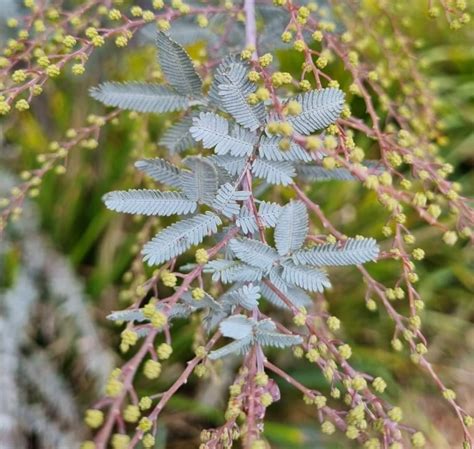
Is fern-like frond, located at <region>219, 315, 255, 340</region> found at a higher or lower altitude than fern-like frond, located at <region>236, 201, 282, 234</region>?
lower

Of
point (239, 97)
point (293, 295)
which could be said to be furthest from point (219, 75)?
point (293, 295)

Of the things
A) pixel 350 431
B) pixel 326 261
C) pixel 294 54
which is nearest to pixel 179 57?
pixel 326 261

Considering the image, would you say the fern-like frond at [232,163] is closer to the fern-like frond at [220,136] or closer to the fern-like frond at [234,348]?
the fern-like frond at [220,136]

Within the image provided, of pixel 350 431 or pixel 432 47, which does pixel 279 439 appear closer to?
pixel 350 431

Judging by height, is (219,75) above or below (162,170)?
above

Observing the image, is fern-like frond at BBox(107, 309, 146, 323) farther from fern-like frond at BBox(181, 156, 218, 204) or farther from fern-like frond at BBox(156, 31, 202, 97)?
fern-like frond at BBox(156, 31, 202, 97)

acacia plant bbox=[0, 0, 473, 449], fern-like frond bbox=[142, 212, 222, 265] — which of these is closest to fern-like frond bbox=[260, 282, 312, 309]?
acacia plant bbox=[0, 0, 473, 449]

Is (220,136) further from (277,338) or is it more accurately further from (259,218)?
(277,338)
